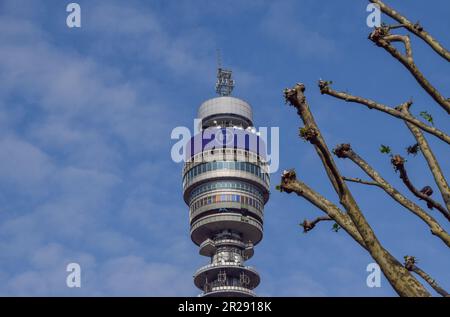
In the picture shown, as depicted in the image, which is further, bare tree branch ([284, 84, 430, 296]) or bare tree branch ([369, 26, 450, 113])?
bare tree branch ([369, 26, 450, 113])

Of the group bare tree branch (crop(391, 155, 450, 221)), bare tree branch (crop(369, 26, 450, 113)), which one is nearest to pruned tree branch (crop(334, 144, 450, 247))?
bare tree branch (crop(391, 155, 450, 221))

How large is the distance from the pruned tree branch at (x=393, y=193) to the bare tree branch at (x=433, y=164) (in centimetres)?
53

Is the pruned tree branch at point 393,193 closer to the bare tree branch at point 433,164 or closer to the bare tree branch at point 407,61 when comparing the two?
the bare tree branch at point 433,164

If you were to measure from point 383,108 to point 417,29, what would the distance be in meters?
1.78

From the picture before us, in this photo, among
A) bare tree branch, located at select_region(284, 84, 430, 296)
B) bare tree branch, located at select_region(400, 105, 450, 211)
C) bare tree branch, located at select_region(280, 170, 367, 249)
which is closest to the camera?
bare tree branch, located at select_region(284, 84, 430, 296)

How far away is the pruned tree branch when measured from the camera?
56.2ft

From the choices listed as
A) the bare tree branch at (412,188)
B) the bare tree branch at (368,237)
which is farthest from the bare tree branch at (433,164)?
the bare tree branch at (368,237)

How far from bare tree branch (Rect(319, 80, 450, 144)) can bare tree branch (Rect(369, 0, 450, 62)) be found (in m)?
1.42

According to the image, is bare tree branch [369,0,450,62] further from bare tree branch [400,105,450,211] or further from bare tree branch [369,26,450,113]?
bare tree branch [400,105,450,211]

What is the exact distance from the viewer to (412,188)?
17.9 metres

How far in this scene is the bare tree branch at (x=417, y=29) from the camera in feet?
55.9

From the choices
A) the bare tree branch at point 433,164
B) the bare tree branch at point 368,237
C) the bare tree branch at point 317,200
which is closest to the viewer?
the bare tree branch at point 368,237
